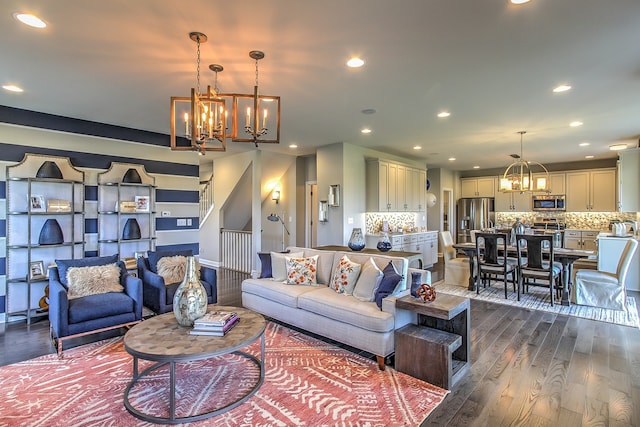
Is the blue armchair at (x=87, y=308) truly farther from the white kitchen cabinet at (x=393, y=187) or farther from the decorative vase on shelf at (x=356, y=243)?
the white kitchen cabinet at (x=393, y=187)

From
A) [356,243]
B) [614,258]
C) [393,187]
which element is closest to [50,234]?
[356,243]

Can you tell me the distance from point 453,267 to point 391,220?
2.31 meters

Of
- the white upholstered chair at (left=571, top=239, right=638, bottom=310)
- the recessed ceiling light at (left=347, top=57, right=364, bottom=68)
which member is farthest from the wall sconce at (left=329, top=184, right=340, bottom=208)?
the white upholstered chair at (left=571, top=239, right=638, bottom=310)

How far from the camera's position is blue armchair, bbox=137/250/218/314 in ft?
13.6

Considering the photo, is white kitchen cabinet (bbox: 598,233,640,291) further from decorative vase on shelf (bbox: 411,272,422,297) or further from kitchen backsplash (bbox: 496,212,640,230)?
decorative vase on shelf (bbox: 411,272,422,297)

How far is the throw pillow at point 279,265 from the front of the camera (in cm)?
445

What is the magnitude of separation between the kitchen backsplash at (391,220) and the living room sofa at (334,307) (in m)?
3.30

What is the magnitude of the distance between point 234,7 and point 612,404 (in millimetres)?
3965

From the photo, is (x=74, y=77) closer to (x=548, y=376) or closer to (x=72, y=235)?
(x=72, y=235)

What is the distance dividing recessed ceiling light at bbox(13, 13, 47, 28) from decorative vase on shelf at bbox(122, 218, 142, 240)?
3.30 m

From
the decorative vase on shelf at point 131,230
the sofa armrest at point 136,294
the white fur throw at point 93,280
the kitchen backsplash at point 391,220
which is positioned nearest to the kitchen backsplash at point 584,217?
the kitchen backsplash at point 391,220

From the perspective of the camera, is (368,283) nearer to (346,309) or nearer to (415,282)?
(346,309)

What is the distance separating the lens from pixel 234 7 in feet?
7.56

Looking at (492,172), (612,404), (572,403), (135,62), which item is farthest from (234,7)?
(492,172)
